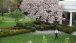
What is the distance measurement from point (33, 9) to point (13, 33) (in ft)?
23.3

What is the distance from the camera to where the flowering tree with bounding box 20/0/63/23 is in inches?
1130

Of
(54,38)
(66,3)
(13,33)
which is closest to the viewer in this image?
(54,38)

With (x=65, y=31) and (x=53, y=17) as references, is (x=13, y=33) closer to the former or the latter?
(x=65, y=31)

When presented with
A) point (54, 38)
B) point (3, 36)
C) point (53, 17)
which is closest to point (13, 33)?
point (3, 36)

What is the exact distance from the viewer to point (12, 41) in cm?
1980

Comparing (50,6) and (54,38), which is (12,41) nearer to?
(54,38)

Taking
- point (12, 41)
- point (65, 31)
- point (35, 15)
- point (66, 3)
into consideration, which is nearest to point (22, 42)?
point (12, 41)

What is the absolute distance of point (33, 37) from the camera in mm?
21750

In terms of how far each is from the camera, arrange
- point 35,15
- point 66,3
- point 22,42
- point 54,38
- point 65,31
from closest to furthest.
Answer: point 22,42, point 54,38, point 65,31, point 35,15, point 66,3

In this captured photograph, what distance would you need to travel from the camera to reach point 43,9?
29.1 m

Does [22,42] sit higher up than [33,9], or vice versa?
[33,9]

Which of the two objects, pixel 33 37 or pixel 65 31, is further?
pixel 65 31

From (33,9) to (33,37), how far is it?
7.88 metres

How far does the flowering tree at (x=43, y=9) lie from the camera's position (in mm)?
28703
